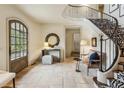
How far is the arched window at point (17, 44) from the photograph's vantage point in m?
5.87

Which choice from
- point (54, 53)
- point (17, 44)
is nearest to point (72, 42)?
point (54, 53)

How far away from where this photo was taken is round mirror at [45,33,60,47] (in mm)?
10586

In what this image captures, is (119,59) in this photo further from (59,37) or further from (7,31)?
(59,37)

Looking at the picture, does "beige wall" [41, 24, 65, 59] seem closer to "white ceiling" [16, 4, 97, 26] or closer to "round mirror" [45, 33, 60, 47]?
"round mirror" [45, 33, 60, 47]

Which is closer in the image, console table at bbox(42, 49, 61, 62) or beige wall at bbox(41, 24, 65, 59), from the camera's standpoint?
console table at bbox(42, 49, 61, 62)

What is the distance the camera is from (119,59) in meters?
4.39

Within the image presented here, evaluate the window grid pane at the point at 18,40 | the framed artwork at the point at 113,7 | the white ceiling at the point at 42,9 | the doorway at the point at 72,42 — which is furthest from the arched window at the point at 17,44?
the doorway at the point at 72,42

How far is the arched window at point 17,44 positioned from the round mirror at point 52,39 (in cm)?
276

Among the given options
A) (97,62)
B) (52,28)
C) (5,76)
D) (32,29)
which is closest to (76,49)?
(52,28)

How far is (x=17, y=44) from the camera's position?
21.8 feet

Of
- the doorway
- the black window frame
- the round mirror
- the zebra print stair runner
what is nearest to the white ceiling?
the black window frame

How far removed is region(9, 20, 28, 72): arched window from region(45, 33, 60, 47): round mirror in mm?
2756

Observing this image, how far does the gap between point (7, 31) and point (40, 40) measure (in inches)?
205

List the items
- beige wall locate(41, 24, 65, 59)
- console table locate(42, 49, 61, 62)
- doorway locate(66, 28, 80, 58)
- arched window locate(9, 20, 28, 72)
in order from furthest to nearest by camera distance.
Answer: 1. doorway locate(66, 28, 80, 58)
2. beige wall locate(41, 24, 65, 59)
3. console table locate(42, 49, 61, 62)
4. arched window locate(9, 20, 28, 72)
